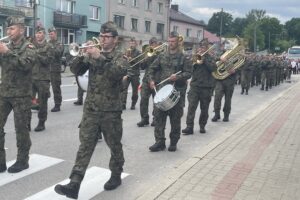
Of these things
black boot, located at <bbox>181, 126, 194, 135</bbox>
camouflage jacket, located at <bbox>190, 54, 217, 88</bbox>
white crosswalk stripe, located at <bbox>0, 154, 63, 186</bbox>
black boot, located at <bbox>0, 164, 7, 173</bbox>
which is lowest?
white crosswalk stripe, located at <bbox>0, 154, 63, 186</bbox>

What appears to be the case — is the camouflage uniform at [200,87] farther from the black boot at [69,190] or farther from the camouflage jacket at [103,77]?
the black boot at [69,190]

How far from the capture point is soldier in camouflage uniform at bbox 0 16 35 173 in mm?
6227

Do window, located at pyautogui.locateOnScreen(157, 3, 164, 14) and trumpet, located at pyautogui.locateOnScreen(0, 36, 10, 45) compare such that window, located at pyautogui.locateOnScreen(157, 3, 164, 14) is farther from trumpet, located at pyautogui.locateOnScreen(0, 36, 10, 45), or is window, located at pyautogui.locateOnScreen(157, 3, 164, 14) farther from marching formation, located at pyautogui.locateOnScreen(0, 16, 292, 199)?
trumpet, located at pyautogui.locateOnScreen(0, 36, 10, 45)

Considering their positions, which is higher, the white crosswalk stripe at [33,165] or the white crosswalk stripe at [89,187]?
the white crosswalk stripe at [33,165]

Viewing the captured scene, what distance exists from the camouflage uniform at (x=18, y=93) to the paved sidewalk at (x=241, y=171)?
6.37ft

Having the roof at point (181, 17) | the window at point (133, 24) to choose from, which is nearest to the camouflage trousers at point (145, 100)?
the window at point (133, 24)

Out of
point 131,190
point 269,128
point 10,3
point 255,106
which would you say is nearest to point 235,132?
point 269,128

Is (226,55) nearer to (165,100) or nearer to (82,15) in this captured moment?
(165,100)

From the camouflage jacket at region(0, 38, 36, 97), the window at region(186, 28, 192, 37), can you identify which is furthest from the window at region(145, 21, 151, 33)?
the camouflage jacket at region(0, 38, 36, 97)

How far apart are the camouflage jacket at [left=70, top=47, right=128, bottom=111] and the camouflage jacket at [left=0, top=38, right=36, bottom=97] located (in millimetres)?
967

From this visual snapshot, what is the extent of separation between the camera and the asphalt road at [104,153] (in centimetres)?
593

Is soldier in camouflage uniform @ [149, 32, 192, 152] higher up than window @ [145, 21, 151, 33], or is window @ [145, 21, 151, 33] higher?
window @ [145, 21, 151, 33]

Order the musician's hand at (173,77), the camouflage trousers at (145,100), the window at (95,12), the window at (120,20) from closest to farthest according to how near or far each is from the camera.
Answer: the musician's hand at (173,77) < the camouflage trousers at (145,100) < the window at (95,12) < the window at (120,20)

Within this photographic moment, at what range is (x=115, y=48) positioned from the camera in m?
5.62
